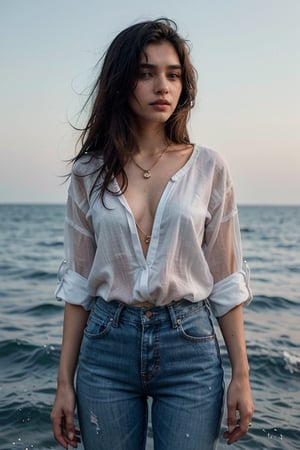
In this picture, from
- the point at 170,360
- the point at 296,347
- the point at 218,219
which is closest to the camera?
the point at 170,360

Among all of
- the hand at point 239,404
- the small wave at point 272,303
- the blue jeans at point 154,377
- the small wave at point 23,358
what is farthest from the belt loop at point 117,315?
the small wave at point 272,303

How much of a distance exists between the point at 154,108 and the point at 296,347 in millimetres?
5251

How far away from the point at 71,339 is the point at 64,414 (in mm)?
298

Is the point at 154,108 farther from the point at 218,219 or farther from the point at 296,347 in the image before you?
the point at 296,347

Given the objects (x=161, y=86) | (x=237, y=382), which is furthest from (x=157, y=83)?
(x=237, y=382)

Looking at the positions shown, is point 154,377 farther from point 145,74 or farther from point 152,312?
point 145,74

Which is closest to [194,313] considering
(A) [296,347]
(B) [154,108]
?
(B) [154,108]

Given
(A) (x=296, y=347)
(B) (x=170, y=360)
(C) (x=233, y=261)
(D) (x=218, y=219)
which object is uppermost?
(D) (x=218, y=219)

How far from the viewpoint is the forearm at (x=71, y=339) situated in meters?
2.58

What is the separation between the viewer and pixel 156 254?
238cm

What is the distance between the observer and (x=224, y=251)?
253 centimetres

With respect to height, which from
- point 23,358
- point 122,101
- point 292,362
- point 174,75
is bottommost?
point 23,358

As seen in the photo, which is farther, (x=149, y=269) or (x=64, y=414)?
(x=64, y=414)

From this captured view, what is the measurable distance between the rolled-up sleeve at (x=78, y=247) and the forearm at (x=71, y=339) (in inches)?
1.9
